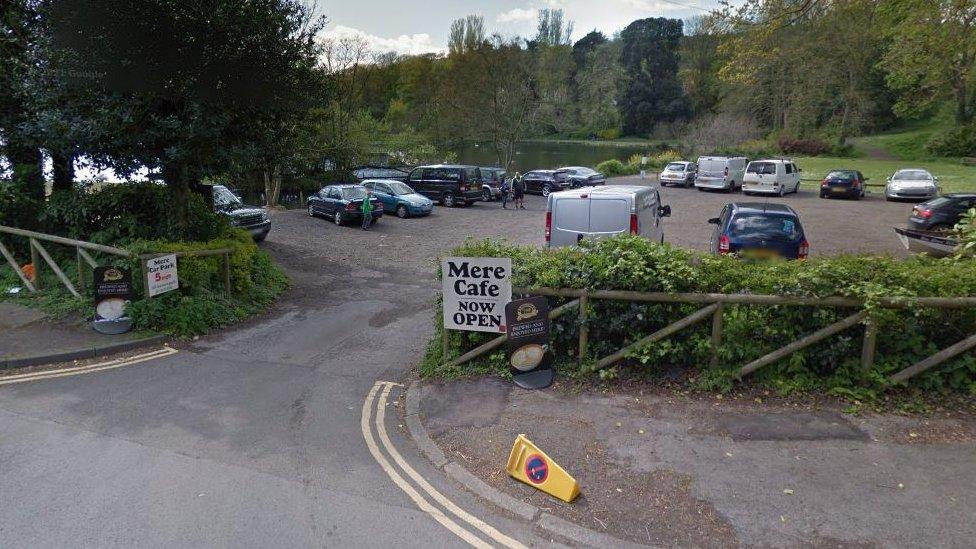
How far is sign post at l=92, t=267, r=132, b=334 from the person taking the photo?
9312mm

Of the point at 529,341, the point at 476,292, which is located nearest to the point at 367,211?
the point at 476,292

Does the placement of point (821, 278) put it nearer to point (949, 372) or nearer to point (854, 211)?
point (949, 372)

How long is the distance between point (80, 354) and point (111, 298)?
1.17 m

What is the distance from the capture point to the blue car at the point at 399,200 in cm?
2456

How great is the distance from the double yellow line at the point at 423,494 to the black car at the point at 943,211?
1709cm

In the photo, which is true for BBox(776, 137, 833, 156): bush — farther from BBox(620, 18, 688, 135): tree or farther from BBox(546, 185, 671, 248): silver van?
BBox(546, 185, 671, 248): silver van

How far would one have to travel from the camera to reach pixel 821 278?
623 cm

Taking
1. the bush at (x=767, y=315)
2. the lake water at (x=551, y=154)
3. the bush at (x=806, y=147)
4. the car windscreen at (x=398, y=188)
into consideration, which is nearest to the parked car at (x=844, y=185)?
the car windscreen at (x=398, y=188)

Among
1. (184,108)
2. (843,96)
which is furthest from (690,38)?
(184,108)

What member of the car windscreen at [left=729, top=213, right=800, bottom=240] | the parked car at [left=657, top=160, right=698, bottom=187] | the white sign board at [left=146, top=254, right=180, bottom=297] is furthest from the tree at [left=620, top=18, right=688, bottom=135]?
the white sign board at [left=146, top=254, right=180, bottom=297]

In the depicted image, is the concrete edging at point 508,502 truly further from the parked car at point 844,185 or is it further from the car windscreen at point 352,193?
the parked car at point 844,185

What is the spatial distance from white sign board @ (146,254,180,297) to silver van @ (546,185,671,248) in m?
6.42

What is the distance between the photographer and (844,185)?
97.1ft

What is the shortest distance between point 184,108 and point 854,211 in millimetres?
26048
